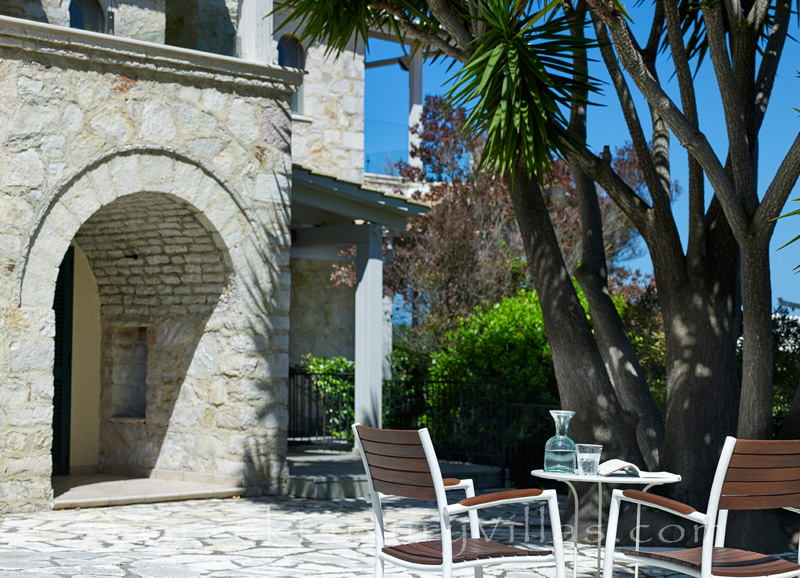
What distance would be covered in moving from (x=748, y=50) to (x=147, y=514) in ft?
19.7

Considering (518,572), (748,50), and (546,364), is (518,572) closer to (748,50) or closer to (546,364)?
(748,50)

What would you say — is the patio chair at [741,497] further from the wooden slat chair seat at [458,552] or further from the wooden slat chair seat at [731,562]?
Answer: the wooden slat chair seat at [458,552]

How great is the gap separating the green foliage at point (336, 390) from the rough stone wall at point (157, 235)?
356 cm

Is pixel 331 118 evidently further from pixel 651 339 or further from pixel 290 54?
pixel 651 339

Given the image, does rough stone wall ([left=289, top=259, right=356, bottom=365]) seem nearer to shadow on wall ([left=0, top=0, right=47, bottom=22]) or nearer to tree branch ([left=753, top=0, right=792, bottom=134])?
shadow on wall ([left=0, top=0, right=47, bottom=22])

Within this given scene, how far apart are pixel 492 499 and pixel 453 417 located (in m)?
→ 8.03

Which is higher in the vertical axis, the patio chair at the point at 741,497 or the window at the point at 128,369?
the window at the point at 128,369

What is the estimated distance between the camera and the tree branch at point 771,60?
721 centimetres

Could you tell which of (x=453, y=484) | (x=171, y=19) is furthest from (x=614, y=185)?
(x=171, y=19)

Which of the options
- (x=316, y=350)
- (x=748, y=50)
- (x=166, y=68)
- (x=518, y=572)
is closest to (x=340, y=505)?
(x=518, y=572)

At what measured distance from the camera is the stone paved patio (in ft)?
19.6

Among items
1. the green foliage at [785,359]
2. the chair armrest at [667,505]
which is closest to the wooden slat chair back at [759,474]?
the chair armrest at [667,505]

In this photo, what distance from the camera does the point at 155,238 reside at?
9.93 m

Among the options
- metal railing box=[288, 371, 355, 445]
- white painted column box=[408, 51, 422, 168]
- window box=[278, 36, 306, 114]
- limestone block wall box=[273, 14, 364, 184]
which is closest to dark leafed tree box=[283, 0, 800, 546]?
metal railing box=[288, 371, 355, 445]
